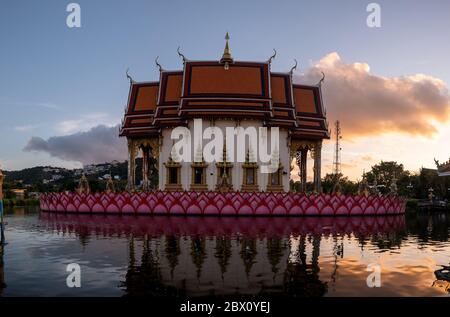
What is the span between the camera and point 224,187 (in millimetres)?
38438

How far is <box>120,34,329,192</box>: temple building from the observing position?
3938 cm

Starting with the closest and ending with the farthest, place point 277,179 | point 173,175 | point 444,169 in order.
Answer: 1. point 444,169
2. point 277,179
3. point 173,175

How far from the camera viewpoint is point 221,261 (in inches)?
524

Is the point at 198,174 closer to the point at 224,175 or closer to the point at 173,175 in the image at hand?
the point at 173,175

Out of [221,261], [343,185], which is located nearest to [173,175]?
[221,261]

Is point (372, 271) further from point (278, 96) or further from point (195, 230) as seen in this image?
point (278, 96)

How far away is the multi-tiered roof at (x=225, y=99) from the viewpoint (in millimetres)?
Answer: 39750

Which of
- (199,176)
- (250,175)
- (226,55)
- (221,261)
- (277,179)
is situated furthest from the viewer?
(226,55)

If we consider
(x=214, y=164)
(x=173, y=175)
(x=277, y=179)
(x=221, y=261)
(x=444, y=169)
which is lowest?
(x=221, y=261)

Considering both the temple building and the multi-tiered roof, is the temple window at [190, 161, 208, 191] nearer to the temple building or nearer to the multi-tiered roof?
the temple building

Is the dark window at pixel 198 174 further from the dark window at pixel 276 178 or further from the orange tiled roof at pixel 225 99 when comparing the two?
the dark window at pixel 276 178

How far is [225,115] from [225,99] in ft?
5.35

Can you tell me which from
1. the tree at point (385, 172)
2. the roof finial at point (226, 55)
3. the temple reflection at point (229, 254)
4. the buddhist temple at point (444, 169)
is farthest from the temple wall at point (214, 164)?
the tree at point (385, 172)

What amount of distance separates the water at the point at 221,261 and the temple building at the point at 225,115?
670 inches
